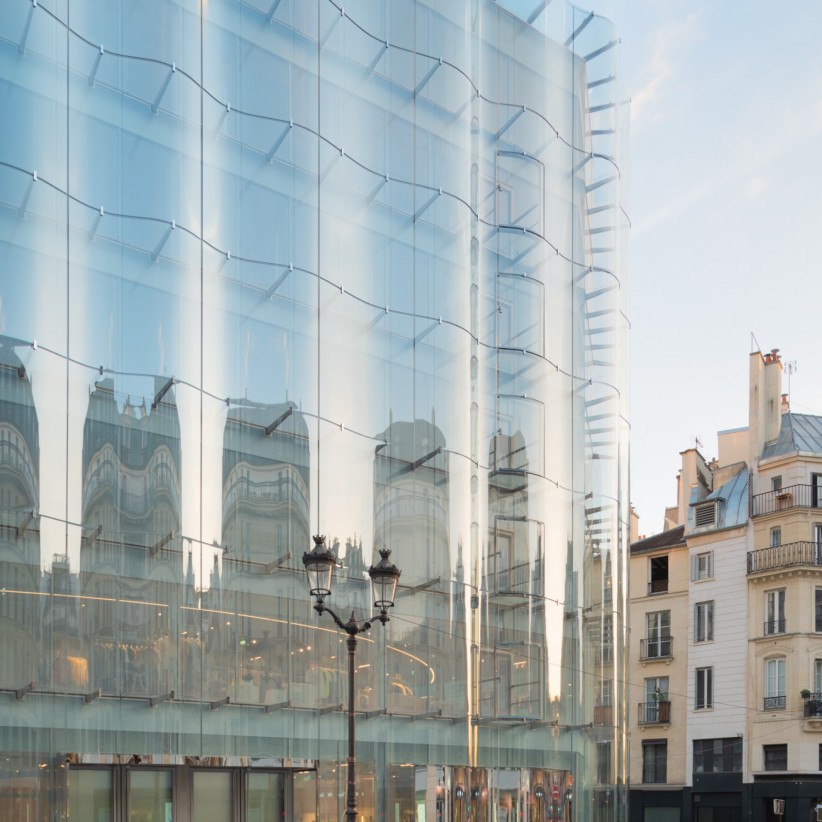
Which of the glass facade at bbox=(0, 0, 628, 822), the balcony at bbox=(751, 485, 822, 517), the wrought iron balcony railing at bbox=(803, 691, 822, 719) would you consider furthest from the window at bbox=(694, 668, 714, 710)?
the glass facade at bbox=(0, 0, 628, 822)

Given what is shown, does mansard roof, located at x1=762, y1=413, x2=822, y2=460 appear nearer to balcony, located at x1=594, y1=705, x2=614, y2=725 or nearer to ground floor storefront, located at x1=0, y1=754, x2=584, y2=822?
balcony, located at x1=594, y1=705, x2=614, y2=725

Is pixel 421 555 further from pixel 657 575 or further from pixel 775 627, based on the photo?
pixel 657 575

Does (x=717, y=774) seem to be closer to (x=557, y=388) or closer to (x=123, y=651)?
(x=557, y=388)

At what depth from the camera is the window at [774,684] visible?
170ft

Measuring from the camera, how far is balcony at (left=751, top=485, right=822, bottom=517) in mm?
53000

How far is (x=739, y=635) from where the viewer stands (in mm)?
53750

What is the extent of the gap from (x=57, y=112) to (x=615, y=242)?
50.5 feet

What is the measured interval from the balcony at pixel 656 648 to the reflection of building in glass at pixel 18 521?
40.3m

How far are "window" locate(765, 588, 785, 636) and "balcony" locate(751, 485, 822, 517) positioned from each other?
3290 millimetres

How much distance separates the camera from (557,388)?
29.7m

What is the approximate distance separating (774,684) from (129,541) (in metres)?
37.0

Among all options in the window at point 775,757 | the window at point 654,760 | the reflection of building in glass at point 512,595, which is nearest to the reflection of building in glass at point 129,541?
the reflection of building in glass at point 512,595

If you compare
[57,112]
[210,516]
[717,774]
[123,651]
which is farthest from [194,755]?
[717,774]

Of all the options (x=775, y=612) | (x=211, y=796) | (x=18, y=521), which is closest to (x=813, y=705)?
(x=775, y=612)
